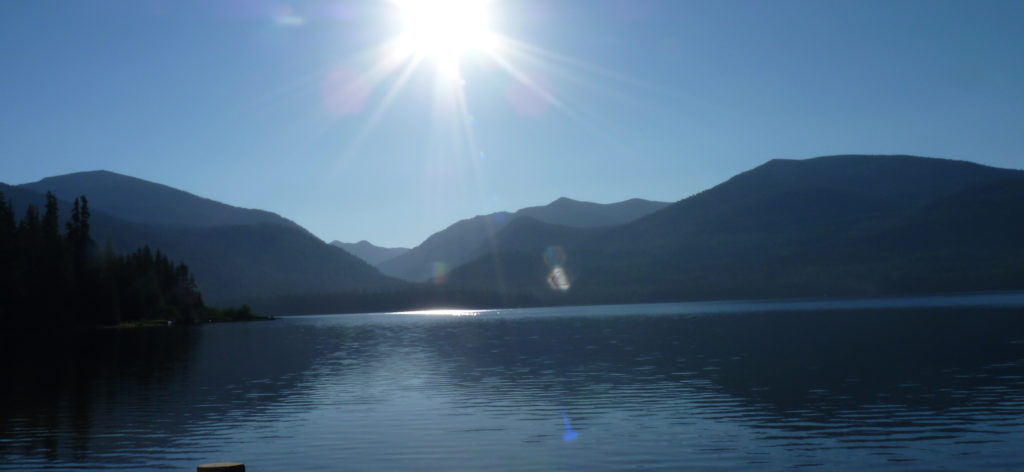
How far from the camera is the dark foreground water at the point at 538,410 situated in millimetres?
32781

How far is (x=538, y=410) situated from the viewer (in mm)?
46125

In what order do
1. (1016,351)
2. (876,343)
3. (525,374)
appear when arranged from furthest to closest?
(876,343) → (1016,351) → (525,374)

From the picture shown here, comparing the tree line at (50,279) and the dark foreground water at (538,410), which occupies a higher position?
the tree line at (50,279)

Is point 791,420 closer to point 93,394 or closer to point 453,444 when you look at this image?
point 453,444

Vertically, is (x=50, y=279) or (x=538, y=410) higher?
(x=50, y=279)

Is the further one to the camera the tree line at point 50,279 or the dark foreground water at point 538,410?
the tree line at point 50,279

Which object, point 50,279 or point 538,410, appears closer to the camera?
point 538,410

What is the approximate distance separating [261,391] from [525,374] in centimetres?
2042

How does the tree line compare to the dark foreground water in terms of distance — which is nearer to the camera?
the dark foreground water

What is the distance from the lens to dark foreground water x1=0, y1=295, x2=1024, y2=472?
3278 centimetres

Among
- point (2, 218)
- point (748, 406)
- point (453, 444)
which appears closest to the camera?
point (453, 444)

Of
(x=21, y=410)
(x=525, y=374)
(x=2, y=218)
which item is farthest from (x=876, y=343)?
(x=2, y=218)

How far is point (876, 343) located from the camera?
93.1 metres

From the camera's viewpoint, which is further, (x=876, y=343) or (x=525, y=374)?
(x=876, y=343)
